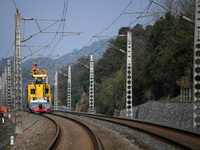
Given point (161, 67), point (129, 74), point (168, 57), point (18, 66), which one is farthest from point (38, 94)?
point (18, 66)

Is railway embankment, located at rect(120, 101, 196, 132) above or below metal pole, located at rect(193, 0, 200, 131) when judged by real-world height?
below

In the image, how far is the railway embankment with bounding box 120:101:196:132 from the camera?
77.6 ft

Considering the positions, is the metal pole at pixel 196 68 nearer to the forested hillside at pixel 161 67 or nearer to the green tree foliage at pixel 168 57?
the forested hillside at pixel 161 67

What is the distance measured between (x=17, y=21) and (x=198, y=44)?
12489 mm

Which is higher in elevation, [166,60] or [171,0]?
[171,0]

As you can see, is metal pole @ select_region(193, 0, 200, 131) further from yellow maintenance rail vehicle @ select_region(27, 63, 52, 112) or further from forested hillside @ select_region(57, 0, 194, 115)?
yellow maintenance rail vehicle @ select_region(27, 63, 52, 112)

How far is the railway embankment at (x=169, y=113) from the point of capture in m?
23.7

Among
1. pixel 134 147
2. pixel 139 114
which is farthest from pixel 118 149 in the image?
pixel 139 114

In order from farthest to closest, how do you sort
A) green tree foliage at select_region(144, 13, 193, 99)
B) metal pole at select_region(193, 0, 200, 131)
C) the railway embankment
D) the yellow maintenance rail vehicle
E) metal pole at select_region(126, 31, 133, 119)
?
the yellow maintenance rail vehicle < green tree foliage at select_region(144, 13, 193, 99) < metal pole at select_region(126, 31, 133, 119) < the railway embankment < metal pole at select_region(193, 0, 200, 131)

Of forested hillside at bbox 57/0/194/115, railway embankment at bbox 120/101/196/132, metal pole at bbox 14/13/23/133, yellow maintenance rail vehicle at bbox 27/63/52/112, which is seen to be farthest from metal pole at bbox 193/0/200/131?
yellow maintenance rail vehicle at bbox 27/63/52/112

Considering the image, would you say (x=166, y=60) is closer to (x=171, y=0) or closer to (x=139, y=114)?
(x=139, y=114)

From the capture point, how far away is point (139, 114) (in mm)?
38500

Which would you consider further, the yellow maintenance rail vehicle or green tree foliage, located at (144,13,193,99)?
the yellow maintenance rail vehicle

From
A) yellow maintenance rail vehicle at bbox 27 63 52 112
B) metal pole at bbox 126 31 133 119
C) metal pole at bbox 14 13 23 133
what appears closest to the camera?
metal pole at bbox 14 13 23 133
